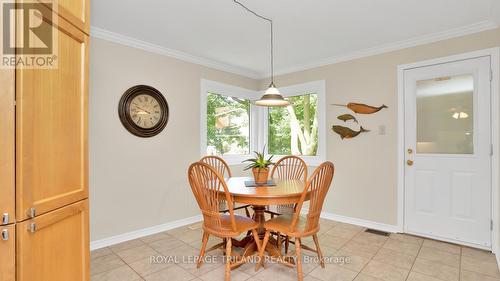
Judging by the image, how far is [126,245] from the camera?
2861 millimetres

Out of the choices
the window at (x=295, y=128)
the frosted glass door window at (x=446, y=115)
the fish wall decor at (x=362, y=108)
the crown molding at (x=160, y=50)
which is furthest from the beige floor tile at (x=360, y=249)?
the crown molding at (x=160, y=50)

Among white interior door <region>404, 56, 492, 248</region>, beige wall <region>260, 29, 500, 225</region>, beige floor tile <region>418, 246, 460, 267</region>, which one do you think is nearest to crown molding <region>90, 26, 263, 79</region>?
beige wall <region>260, 29, 500, 225</region>

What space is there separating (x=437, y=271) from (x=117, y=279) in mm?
2836

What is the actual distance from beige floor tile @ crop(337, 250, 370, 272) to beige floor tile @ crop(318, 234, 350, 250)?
0.49 ft

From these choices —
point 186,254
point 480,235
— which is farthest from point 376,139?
point 186,254

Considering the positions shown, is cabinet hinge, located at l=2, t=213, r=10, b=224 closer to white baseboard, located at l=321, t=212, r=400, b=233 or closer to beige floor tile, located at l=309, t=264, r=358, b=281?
beige floor tile, located at l=309, t=264, r=358, b=281

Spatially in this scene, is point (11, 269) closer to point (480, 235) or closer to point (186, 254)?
point (186, 254)

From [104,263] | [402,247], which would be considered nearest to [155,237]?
[104,263]

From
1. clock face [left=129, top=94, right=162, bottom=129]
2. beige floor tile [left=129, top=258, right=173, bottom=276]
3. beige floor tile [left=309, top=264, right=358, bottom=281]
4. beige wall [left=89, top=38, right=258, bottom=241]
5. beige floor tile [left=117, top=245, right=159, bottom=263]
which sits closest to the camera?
beige floor tile [left=309, top=264, right=358, bottom=281]

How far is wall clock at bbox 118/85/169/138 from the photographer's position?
2989 mm

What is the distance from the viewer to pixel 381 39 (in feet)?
10.2

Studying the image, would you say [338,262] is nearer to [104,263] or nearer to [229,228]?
[229,228]

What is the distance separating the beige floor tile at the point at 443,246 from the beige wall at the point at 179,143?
0.44 meters

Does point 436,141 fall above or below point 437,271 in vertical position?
above
